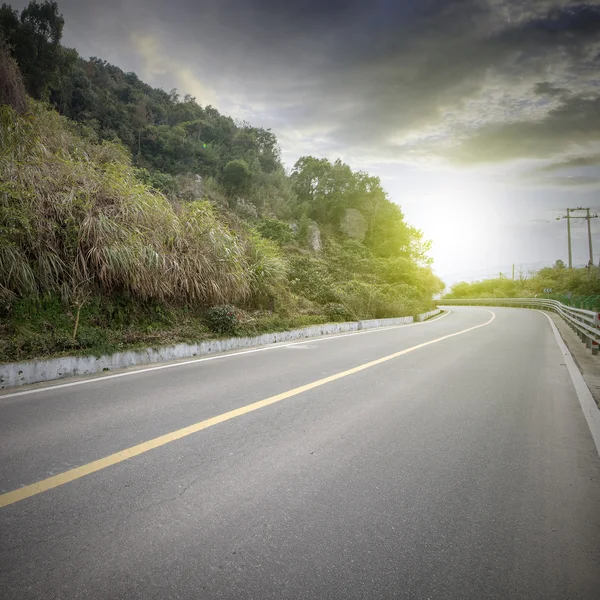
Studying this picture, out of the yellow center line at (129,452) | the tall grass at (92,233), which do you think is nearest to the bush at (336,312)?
the tall grass at (92,233)

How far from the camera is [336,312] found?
43.8ft

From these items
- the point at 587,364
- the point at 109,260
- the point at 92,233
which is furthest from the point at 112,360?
the point at 587,364

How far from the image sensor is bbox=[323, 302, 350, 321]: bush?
43.4 ft

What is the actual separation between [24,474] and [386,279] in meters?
24.3

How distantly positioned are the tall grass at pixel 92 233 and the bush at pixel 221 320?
0.62 meters

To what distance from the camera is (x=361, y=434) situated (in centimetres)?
333

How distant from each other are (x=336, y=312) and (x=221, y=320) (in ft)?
20.1

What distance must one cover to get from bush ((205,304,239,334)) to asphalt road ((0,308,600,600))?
3.59 metres

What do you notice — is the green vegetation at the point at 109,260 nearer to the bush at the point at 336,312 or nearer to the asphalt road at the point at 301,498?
the bush at the point at 336,312

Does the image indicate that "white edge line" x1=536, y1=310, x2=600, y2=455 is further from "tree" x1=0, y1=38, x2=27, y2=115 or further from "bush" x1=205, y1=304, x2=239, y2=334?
"tree" x1=0, y1=38, x2=27, y2=115

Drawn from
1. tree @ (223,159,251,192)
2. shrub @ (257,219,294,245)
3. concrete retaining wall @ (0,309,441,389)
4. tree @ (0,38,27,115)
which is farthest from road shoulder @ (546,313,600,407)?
tree @ (223,159,251,192)

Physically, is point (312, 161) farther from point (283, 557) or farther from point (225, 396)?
point (283, 557)

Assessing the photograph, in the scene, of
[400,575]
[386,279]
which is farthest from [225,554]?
[386,279]

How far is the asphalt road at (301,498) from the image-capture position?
167 centimetres
